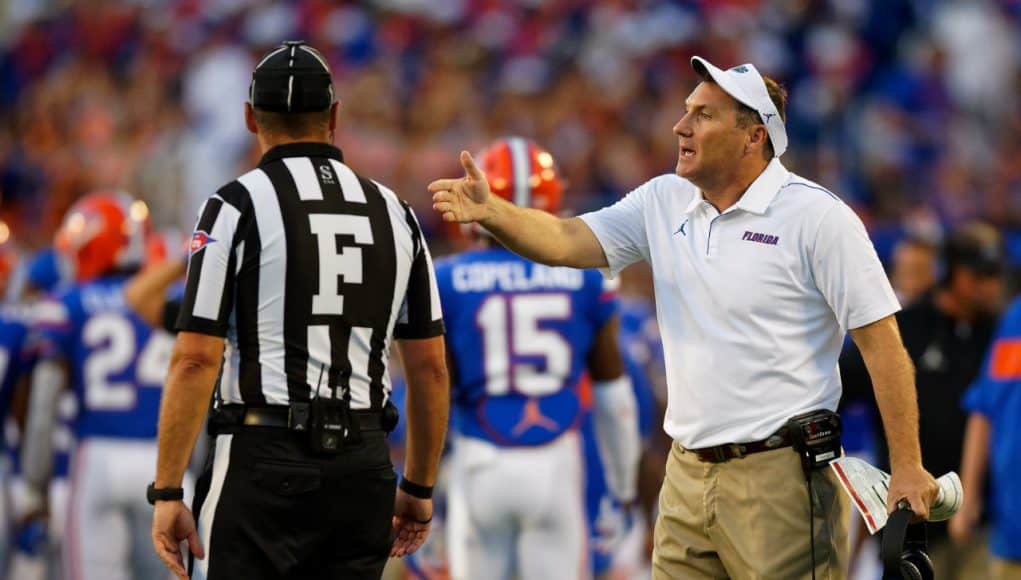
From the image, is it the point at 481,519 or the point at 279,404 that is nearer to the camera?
the point at 279,404

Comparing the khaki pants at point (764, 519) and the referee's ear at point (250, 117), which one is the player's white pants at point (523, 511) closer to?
the khaki pants at point (764, 519)

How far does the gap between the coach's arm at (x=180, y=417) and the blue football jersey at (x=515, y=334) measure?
2.59 m

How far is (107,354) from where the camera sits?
810 cm

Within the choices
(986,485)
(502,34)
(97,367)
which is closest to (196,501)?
(97,367)

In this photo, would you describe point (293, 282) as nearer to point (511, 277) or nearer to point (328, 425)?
point (328, 425)

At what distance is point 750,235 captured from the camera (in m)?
4.99

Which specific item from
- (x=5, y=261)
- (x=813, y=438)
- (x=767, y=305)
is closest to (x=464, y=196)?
(x=767, y=305)

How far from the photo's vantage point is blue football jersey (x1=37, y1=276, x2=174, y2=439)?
26.6 feet

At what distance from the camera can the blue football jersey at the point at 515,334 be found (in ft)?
23.7

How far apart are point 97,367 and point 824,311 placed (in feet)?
14.2

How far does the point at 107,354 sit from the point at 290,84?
11.8 feet

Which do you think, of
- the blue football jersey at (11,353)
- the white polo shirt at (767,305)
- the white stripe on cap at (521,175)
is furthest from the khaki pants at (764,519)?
the blue football jersey at (11,353)

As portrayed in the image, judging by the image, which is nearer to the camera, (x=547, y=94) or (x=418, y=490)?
(x=418, y=490)

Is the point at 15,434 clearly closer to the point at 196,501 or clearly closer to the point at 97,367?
the point at 97,367
